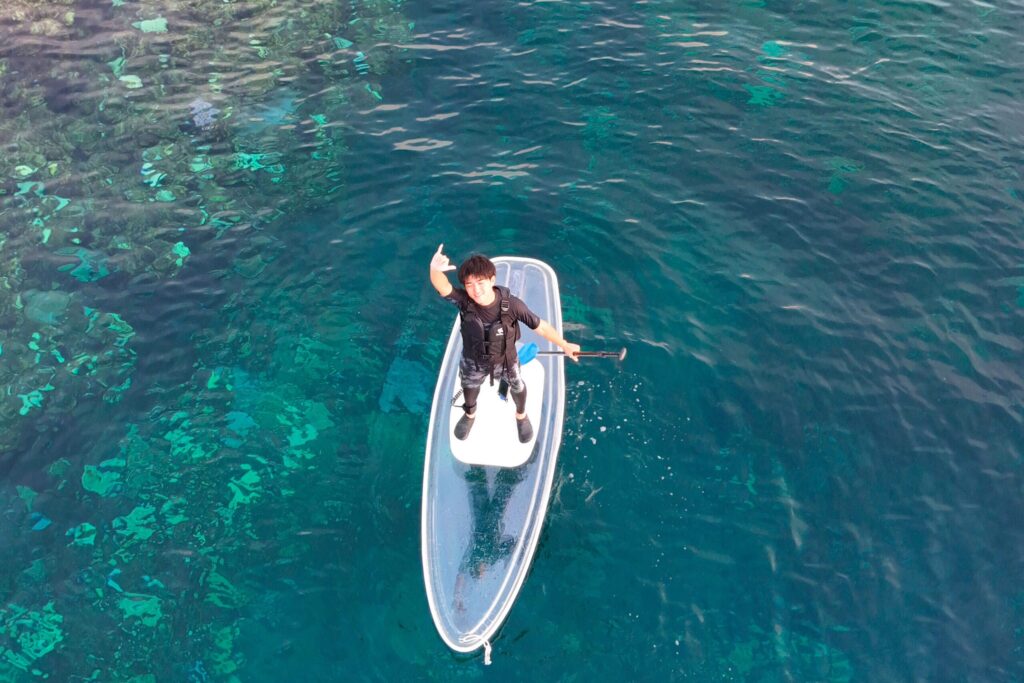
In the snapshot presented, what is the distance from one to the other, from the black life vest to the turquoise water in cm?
231

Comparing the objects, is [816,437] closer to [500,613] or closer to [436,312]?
[500,613]

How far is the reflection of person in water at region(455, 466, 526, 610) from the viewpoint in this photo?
10.9m

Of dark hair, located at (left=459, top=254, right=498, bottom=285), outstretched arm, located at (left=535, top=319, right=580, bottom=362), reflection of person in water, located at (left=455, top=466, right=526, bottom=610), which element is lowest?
reflection of person in water, located at (left=455, top=466, right=526, bottom=610)

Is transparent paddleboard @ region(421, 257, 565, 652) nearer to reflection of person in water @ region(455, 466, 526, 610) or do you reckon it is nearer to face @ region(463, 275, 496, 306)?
reflection of person in water @ region(455, 466, 526, 610)

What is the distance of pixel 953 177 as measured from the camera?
16.3m

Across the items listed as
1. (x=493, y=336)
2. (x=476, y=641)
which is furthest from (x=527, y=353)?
(x=476, y=641)

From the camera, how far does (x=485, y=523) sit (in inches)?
444

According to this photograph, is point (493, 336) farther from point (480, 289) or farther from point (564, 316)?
point (564, 316)

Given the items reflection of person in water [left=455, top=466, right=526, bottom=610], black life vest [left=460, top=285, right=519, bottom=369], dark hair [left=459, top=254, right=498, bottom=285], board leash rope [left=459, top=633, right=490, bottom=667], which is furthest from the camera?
reflection of person in water [left=455, top=466, right=526, bottom=610]

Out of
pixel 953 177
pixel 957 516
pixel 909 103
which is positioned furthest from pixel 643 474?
pixel 909 103

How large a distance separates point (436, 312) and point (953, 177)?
1145 centimetres

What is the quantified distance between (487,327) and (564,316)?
399 cm

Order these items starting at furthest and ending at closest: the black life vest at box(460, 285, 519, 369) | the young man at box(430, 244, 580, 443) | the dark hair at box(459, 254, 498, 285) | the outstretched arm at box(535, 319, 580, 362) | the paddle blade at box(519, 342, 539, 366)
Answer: the paddle blade at box(519, 342, 539, 366)
the outstretched arm at box(535, 319, 580, 362)
the black life vest at box(460, 285, 519, 369)
the young man at box(430, 244, 580, 443)
the dark hair at box(459, 254, 498, 285)

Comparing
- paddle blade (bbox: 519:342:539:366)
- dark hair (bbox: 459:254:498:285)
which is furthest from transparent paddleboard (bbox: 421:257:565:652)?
dark hair (bbox: 459:254:498:285)
